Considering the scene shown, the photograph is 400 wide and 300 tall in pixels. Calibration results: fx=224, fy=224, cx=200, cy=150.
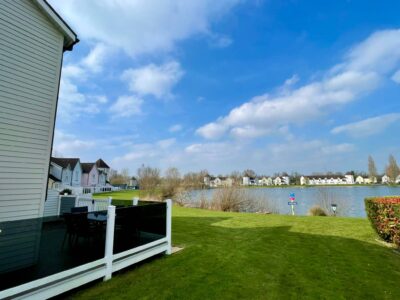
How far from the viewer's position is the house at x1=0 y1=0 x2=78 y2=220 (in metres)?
5.28

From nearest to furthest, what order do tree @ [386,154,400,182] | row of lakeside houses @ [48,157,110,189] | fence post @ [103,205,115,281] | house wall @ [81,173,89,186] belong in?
1. fence post @ [103,205,115,281]
2. row of lakeside houses @ [48,157,110,189]
3. house wall @ [81,173,89,186]
4. tree @ [386,154,400,182]

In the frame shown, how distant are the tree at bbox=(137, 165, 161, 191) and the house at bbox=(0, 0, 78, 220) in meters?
20.1

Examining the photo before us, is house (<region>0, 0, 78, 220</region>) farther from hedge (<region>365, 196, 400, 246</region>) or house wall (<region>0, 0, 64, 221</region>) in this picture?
hedge (<region>365, 196, 400, 246</region>)

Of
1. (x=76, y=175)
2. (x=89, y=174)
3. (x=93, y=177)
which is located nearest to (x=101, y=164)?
(x=93, y=177)

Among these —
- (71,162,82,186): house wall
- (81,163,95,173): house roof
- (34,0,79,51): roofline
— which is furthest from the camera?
(81,163,95,173): house roof

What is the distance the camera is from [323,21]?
36.4 ft

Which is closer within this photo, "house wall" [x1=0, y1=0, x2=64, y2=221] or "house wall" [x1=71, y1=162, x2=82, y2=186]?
"house wall" [x1=0, y1=0, x2=64, y2=221]

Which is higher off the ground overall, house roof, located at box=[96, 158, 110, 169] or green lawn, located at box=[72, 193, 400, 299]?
house roof, located at box=[96, 158, 110, 169]

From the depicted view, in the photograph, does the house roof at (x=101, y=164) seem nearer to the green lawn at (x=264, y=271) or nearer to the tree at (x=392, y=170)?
the green lawn at (x=264, y=271)

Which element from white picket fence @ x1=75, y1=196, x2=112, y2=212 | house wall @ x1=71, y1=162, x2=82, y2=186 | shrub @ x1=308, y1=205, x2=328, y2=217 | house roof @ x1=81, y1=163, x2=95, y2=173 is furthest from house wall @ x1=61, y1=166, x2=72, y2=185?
shrub @ x1=308, y1=205, x2=328, y2=217

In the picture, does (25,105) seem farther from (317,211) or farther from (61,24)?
(317,211)

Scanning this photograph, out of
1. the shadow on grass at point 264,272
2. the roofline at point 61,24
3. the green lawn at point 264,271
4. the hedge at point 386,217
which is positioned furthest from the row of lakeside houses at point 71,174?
the hedge at point 386,217

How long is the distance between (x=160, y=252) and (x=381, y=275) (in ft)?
15.5

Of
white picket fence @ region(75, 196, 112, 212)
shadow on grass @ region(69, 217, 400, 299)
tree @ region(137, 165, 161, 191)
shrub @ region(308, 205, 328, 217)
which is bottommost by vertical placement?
shadow on grass @ region(69, 217, 400, 299)
